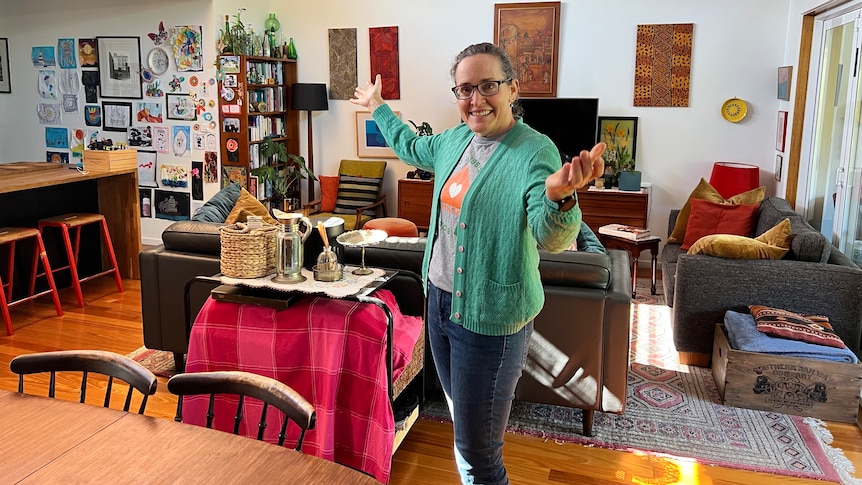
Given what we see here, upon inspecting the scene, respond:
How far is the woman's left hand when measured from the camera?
1443mm

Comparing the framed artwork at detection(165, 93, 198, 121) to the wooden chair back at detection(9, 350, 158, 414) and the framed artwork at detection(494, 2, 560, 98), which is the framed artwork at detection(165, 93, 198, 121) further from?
the wooden chair back at detection(9, 350, 158, 414)

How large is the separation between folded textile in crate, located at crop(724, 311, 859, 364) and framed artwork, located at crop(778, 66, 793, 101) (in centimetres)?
278

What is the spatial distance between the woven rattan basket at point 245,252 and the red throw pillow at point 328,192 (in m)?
4.14

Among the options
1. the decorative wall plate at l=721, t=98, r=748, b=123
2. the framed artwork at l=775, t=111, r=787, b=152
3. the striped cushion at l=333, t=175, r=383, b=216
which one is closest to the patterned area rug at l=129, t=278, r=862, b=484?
the framed artwork at l=775, t=111, r=787, b=152

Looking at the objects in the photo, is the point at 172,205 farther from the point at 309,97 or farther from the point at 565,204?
the point at 565,204

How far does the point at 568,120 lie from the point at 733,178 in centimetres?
145

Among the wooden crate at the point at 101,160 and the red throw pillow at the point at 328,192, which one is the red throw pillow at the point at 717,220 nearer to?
the red throw pillow at the point at 328,192

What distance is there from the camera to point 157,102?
21.6ft

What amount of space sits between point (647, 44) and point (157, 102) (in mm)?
4448

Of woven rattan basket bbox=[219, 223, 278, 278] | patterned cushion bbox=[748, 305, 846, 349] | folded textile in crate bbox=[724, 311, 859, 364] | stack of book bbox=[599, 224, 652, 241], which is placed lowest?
folded textile in crate bbox=[724, 311, 859, 364]

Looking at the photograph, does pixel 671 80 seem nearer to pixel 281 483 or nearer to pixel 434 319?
pixel 434 319

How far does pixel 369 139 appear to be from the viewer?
7.12 meters

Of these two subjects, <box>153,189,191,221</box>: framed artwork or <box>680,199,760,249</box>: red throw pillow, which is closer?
<box>680,199,760,249</box>: red throw pillow

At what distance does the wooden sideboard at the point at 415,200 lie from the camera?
6.70m
